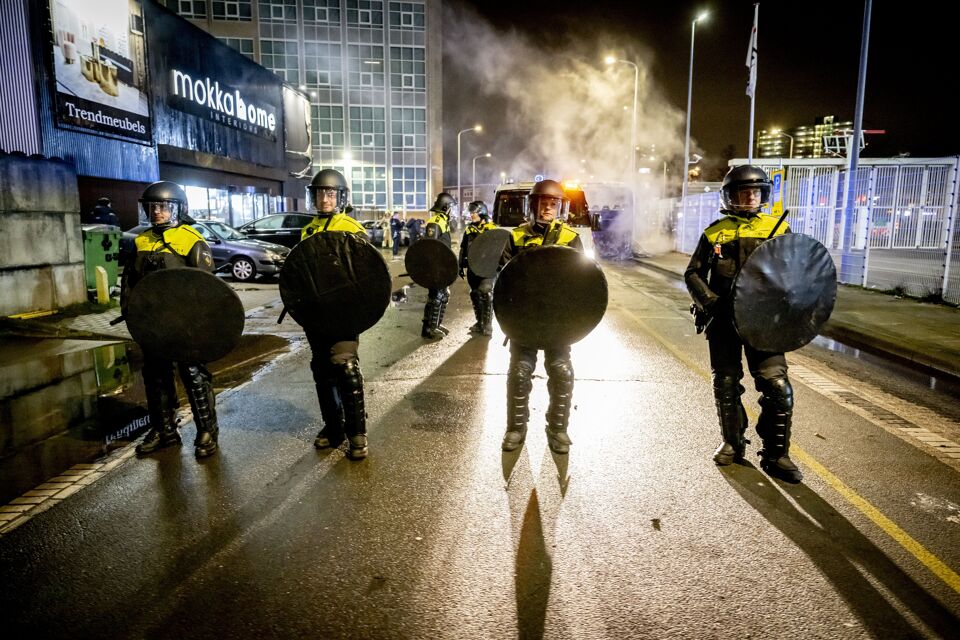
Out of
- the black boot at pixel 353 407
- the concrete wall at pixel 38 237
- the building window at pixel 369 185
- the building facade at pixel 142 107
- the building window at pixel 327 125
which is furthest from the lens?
the building window at pixel 369 185

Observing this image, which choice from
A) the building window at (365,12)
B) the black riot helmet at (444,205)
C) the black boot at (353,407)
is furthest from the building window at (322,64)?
the black boot at (353,407)

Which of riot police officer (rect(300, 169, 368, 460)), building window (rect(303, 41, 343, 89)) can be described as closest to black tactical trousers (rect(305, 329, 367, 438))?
riot police officer (rect(300, 169, 368, 460))

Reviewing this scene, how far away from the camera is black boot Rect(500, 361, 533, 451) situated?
445cm

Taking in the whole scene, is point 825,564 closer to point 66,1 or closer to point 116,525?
point 116,525

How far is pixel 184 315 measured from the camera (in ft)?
14.1

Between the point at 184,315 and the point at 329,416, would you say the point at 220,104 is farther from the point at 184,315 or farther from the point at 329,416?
the point at 329,416

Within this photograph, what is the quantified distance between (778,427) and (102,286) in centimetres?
1113

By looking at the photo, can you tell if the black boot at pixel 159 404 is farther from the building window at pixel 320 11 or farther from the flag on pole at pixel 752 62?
the building window at pixel 320 11

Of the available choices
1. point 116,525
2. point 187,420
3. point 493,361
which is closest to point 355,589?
point 116,525

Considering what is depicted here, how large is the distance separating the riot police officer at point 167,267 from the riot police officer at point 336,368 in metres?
0.78

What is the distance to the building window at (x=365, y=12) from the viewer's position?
52.2 meters

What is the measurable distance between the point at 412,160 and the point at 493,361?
5009 cm

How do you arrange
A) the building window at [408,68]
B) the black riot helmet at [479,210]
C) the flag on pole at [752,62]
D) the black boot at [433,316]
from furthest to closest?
the building window at [408,68] → the flag on pole at [752,62] → the black riot helmet at [479,210] → the black boot at [433,316]

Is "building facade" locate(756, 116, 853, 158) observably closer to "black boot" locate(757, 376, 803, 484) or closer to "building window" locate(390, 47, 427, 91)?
"building window" locate(390, 47, 427, 91)
